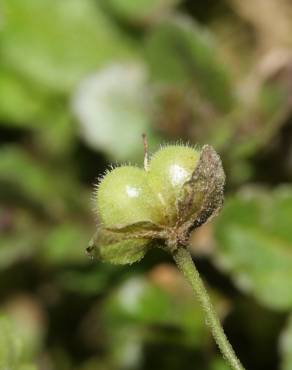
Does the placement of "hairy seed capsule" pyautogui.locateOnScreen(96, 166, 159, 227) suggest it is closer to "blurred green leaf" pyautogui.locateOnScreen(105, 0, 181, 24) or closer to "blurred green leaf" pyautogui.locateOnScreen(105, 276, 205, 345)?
"blurred green leaf" pyautogui.locateOnScreen(105, 276, 205, 345)

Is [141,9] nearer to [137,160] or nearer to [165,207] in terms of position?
[137,160]

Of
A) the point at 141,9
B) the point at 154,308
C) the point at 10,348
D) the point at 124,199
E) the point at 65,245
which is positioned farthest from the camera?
the point at 141,9

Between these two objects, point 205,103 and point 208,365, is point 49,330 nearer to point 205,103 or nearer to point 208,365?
point 208,365

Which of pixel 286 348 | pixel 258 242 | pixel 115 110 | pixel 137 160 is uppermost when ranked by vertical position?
pixel 115 110

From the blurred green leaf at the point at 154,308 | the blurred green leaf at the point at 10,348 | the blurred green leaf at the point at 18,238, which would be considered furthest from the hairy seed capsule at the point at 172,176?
the blurred green leaf at the point at 18,238

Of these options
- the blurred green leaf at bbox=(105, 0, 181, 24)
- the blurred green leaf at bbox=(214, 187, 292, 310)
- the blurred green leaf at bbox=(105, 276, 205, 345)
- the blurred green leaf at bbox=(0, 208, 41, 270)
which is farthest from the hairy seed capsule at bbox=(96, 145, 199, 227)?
the blurred green leaf at bbox=(105, 0, 181, 24)

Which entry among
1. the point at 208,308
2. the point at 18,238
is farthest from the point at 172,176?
the point at 18,238

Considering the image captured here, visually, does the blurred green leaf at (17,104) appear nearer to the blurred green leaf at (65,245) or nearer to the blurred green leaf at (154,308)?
the blurred green leaf at (65,245)
